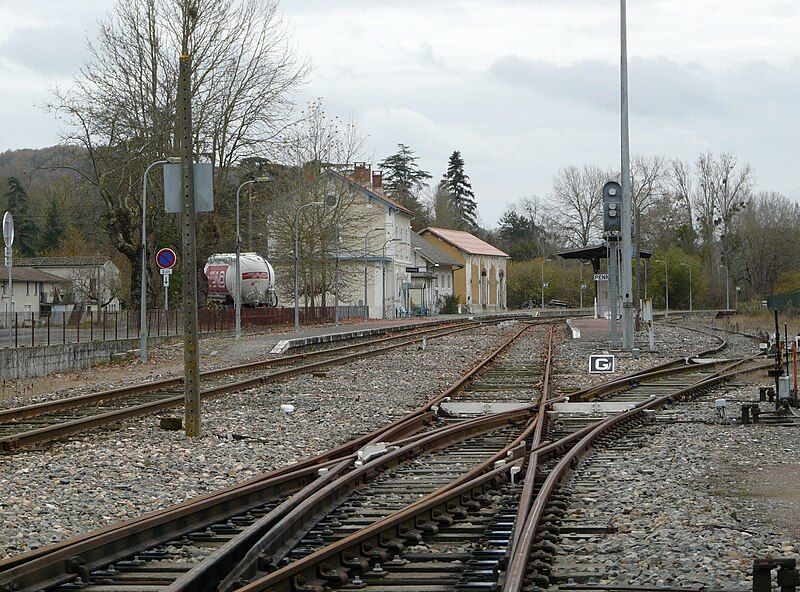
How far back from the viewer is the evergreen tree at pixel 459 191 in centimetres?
14775

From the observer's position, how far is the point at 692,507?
919 cm

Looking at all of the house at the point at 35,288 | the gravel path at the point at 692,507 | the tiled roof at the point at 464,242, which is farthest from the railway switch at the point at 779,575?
the tiled roof at the point at 464,242

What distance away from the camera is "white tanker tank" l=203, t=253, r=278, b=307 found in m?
58.1

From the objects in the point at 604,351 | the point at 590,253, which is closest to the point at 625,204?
the point at 604,351

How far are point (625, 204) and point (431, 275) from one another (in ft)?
232

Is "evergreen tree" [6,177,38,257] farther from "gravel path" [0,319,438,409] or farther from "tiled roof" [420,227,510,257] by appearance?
"gravel path" [0,319,438,409]

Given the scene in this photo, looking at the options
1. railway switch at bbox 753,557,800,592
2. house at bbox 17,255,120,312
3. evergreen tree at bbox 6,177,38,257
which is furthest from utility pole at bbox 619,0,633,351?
evergreen tree at bbox 6,177,38,257

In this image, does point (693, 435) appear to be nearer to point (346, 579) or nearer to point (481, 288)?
point (346, 579)

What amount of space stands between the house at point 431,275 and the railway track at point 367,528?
254 feet

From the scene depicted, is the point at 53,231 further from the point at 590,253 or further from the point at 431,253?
the point at 590,253

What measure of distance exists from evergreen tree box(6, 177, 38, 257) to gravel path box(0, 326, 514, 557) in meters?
76.9

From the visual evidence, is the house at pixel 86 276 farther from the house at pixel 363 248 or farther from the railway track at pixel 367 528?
the railway track at pixel 367 528

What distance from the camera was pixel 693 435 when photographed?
14250 millimetres

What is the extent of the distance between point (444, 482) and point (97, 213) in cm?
4396
